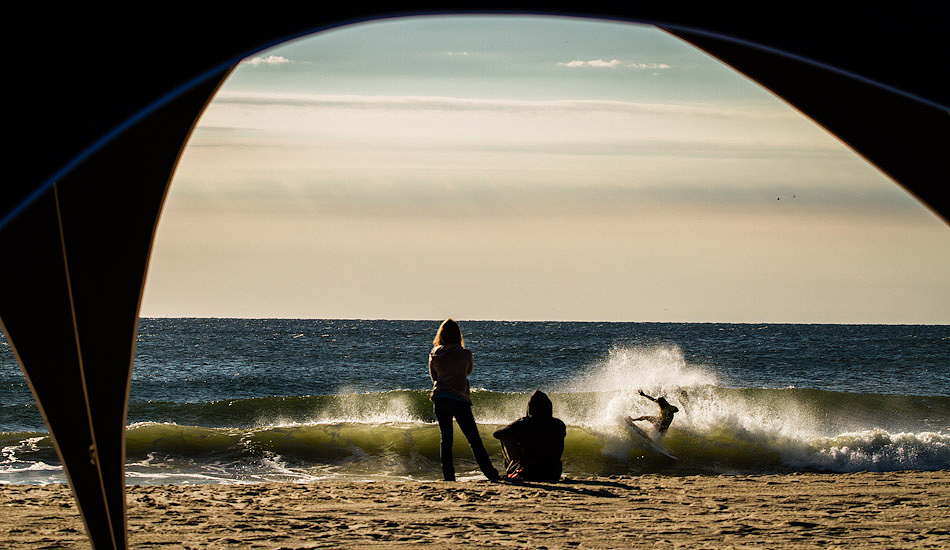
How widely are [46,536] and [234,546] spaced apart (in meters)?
1.48

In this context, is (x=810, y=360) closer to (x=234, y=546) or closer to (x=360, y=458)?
(x=360, y=458)

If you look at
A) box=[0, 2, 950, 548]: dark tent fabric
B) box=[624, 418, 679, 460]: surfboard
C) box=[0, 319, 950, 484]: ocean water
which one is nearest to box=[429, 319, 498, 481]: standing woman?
box=[0, 319, 950, 484]: ocean water

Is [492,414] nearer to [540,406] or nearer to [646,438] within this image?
[646,438]

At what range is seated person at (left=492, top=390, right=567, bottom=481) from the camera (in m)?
8.80

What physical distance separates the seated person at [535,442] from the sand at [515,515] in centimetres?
24

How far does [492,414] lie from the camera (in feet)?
75.4

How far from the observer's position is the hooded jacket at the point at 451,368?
337 inches

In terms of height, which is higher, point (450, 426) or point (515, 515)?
point (450, 426)

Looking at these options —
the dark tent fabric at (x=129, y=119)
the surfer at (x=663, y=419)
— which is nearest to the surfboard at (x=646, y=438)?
the surfer at (x=663, y=419)

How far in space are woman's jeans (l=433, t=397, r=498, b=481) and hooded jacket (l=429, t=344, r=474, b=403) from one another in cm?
9

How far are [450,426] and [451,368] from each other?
641 mm

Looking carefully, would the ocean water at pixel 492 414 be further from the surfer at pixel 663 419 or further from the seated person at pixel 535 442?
the seated person at pixel 535 442

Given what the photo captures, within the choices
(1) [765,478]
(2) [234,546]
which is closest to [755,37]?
(2) [234,546]

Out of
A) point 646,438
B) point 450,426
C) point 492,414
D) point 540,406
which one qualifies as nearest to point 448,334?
point 450,426
